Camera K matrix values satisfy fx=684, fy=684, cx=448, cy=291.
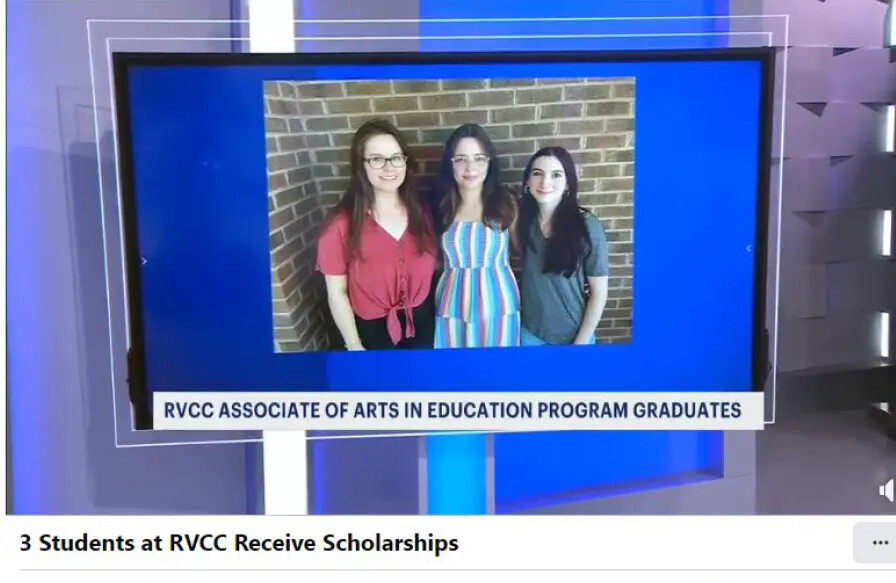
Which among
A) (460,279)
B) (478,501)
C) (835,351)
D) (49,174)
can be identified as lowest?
(478,501)

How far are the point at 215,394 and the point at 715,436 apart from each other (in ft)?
2.62

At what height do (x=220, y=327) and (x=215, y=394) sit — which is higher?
(x=220, y=327)

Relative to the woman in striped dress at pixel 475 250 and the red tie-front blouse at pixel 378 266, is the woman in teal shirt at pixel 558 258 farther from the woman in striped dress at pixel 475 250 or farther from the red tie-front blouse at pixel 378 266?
the red tie-front blouse at pixel 378 266

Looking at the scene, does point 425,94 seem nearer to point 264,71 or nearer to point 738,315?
point 264,71

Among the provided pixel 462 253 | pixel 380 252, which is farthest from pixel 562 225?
pixel 380 252

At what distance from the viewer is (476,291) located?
41.6 inches

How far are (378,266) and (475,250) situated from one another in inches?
6.0

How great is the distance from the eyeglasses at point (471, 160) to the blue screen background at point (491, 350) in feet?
0.40

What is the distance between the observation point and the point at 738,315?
108 cm

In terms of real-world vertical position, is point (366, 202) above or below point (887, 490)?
above

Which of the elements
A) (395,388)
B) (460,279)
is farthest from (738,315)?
(395,388)

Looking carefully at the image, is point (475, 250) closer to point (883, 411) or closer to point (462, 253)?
point (462, 253)
